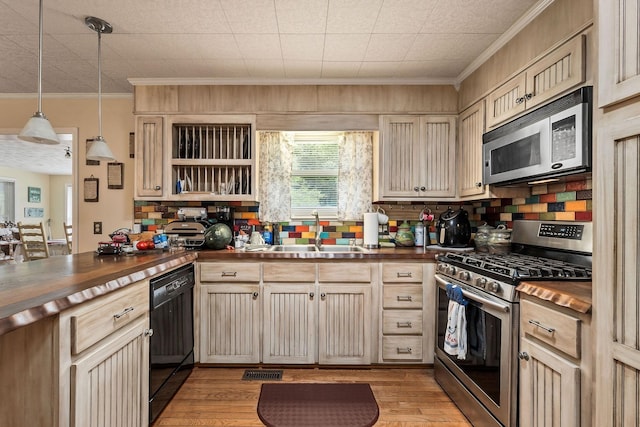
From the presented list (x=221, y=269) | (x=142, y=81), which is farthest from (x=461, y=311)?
(x=142, y=81)

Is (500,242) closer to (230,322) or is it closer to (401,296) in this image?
(401,296)

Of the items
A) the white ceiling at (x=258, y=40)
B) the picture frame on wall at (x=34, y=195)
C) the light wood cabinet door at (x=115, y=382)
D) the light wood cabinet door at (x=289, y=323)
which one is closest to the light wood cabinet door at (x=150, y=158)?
the white ceiling at (x=258, y=40)

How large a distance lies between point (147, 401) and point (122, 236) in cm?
105

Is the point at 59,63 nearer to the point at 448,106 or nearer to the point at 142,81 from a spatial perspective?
the point at 142,81

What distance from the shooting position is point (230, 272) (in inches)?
102

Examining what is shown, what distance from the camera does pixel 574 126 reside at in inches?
62.4

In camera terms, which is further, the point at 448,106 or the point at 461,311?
the point at 448,106

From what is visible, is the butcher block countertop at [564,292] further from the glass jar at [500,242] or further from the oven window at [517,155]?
the glass jar at [500,242]

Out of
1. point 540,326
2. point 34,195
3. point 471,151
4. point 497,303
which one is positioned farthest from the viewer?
point 34,195

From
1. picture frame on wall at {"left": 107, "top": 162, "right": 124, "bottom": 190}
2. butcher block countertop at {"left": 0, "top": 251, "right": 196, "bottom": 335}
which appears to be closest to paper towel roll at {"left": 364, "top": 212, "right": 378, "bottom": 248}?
butcher block countertop at {"left": 0, "top": 251, "right": 196, "bottom": 335}

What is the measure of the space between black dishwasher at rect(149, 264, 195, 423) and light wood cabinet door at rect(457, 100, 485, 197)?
87.3 inches

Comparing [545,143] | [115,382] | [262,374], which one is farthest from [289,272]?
[545,143]

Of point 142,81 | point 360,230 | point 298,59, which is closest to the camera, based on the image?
point 298,59

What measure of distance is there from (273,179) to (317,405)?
6.22 ft
